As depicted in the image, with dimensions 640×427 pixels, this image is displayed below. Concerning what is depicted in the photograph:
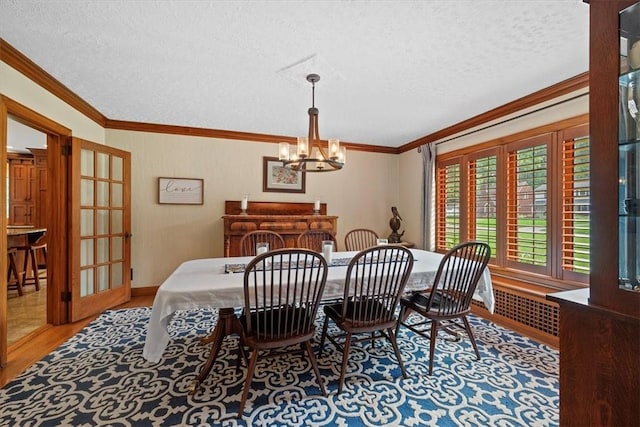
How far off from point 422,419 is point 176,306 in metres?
1.63

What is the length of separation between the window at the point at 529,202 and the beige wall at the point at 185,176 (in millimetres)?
2056

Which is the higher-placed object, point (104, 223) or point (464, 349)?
point (104, 223)

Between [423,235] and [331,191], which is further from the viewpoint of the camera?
[331,191]

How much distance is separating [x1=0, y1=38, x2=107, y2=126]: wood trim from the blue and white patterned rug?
237cm

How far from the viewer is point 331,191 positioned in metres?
4.71

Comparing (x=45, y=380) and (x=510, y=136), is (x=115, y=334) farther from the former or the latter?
(x=510, y=136)

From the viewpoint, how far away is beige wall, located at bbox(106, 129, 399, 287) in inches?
151

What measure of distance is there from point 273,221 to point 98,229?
83.1 inches

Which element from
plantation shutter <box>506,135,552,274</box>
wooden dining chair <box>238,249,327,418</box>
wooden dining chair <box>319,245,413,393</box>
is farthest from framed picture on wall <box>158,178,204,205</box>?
plantation shutter <box>506,135,552,274</box>

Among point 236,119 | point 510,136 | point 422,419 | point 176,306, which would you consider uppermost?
point 236,119

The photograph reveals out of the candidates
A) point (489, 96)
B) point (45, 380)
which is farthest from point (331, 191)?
point (45, 380)

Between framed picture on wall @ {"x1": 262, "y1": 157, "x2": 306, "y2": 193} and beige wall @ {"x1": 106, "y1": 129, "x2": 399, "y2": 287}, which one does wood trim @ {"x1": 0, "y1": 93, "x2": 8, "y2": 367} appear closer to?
beige wall @ {"x1": 106, "y1": 129, "x2": 399, "y2": 287}

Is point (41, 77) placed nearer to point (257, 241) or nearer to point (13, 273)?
point (257, 241)

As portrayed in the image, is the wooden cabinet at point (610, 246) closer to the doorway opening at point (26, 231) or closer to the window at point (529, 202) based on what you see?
the window at point (529, 202)
